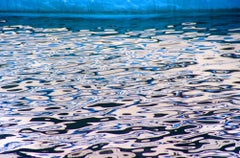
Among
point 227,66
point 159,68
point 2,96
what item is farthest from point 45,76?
point 227,66

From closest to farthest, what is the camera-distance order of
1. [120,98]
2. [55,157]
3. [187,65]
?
[55,157]
[120,98]
[187,65]

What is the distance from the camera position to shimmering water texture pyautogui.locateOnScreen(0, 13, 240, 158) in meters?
4.15

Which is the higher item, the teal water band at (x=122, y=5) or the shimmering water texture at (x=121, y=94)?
the teal water band at (x=122, y=5)

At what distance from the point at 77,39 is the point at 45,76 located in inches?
130

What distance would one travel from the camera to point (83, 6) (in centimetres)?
1397

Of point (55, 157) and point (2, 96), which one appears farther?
point (2, 96)

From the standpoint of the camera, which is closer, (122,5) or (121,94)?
(121,94)

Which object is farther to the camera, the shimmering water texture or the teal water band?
the teal water band

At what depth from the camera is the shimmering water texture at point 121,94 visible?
415cm

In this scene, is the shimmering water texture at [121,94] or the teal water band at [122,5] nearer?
the shimmering water texture at [121,94]

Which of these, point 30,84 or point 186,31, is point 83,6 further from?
point 30,84

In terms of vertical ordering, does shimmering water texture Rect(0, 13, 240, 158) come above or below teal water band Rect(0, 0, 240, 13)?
below

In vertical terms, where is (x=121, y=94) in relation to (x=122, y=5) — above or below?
below

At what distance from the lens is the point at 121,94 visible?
5727 mm
